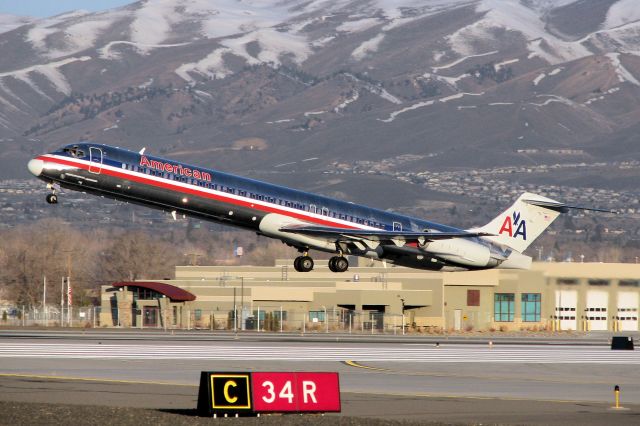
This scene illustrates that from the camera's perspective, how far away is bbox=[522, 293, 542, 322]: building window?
103 m

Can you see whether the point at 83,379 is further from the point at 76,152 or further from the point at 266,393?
the point at 76,152

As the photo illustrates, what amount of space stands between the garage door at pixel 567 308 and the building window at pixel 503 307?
5015 millimetres

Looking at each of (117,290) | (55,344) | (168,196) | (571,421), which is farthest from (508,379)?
(117,290)

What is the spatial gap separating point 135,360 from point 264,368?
23.8 feet

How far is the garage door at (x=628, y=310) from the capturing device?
→ 293ft

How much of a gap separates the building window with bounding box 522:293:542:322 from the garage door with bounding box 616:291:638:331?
6121 mm

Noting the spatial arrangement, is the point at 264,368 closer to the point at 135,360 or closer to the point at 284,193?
the point at 135,360

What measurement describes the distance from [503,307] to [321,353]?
47160 mm

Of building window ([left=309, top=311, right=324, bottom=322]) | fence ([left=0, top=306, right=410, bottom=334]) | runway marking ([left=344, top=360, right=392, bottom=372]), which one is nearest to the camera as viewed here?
runway marking ([left=344, top=360, right=392, bottom=372])

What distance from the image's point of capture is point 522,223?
93125mm

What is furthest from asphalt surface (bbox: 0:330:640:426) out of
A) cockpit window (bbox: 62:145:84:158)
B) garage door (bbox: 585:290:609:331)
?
cockpit window (bbox: 62:145:84:158)

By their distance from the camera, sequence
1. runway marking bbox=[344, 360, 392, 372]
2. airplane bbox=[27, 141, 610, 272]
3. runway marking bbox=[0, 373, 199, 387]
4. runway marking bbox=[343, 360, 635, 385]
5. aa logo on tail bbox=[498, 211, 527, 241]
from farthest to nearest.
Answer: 1. aa logo on tail bbox=[498, 211, 527, 241]
2. airplane bbox=[27, 141, 610, 272]
3. runway marking bbox=[344, 360, 392, 372]
4. runway marking bbox=[343, 360, 635, 385]
5. runway marking bbox=[0, 373, 199, 387]

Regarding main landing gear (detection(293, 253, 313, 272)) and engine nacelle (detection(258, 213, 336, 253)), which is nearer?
engine nacelle (detection(258, 213, 336, 253))

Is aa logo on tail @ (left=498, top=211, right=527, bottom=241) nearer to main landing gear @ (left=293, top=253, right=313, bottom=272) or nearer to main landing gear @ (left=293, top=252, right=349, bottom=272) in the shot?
main landing gear @ (left=293, top=252, right=349, bottom=272)
